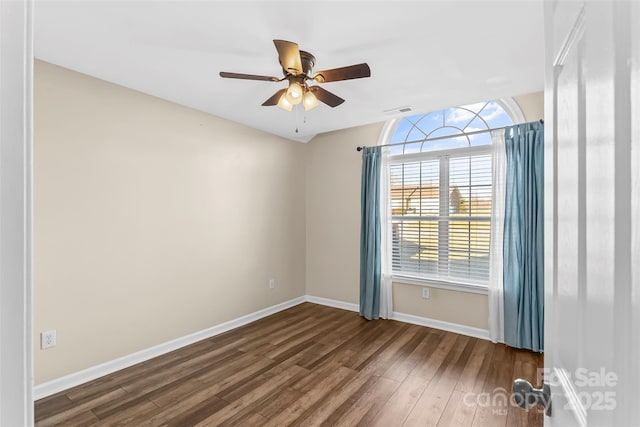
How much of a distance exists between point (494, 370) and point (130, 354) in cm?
338

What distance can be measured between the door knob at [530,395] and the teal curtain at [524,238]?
261cm

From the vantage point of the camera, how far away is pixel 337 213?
4477 mm

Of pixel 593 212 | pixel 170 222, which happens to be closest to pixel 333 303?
pixel 170 222

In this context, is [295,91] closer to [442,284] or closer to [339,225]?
[339,225]

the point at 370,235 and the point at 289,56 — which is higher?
the point at 289,56

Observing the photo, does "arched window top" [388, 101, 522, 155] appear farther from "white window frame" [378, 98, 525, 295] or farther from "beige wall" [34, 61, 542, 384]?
"beige wall" [34, 61, 542, 384]

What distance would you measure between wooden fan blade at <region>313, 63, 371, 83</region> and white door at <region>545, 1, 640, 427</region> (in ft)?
4.12

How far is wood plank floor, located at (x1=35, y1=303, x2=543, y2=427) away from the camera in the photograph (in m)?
2.05

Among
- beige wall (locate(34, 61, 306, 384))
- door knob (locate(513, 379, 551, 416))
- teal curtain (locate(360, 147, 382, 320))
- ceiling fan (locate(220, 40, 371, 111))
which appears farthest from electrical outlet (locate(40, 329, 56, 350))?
teal curtain (locate(360, 147, 382, 320))

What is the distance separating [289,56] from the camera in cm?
186

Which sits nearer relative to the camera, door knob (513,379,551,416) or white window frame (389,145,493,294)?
door knob (513,379,551,416)

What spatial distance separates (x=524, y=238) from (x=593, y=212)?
2.97 metres

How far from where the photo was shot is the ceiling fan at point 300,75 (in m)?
1.86

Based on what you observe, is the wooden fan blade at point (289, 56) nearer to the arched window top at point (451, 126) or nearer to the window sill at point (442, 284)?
the arched window top at point (451, 126)
